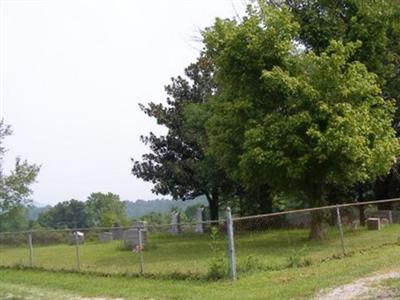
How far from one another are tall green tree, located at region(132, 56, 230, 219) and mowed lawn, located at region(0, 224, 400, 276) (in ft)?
43.7

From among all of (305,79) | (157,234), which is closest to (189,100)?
(157,234)

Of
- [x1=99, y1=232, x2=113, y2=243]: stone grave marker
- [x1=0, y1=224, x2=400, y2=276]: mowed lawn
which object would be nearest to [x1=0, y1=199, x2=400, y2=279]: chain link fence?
[x1=0, y1=224, x2=400, y2=276]: mowed lawn

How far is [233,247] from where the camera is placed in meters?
13.9

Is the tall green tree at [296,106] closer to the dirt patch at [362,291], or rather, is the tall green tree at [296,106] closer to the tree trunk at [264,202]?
the dirt patch at [362,291]

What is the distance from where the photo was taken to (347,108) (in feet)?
67.2

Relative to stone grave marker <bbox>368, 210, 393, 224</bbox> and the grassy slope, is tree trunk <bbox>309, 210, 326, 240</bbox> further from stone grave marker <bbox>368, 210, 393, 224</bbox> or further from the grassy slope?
the grassy slope

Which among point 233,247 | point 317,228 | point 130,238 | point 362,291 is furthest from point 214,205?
point 362,291

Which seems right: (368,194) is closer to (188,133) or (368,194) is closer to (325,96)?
(188,133)

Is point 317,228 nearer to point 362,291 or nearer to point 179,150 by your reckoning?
point 362,291

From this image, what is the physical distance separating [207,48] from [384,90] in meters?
9.28

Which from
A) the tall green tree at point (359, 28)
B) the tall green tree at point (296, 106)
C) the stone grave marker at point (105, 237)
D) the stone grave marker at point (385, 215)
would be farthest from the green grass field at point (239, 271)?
the stone grave marker at point (105, 237)

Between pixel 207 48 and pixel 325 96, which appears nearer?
pixel 325 96

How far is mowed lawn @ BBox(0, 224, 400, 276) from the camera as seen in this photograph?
52.3 ft

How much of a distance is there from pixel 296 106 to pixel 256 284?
31.8 feet
